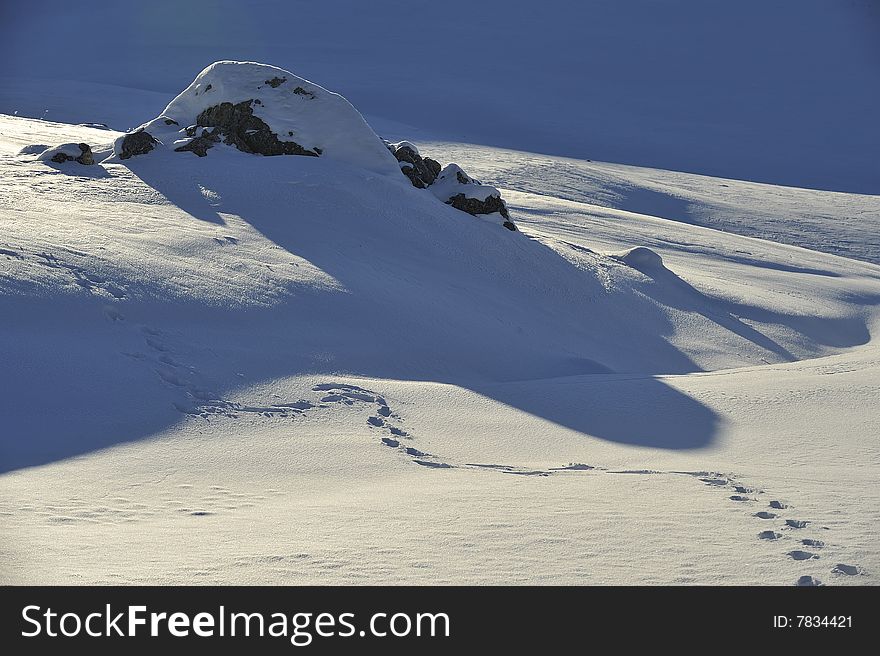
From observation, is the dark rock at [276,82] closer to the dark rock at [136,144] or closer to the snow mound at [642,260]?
the dark rock at [136,144]

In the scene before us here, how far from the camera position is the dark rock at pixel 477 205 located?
37.9 ft

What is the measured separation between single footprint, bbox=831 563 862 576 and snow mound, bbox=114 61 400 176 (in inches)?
327

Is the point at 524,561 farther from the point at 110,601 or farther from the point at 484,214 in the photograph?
the point at 484,214

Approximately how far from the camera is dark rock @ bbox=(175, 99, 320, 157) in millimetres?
11344

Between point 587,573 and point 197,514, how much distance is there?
1785 mm

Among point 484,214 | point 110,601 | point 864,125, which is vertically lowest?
point 110,601

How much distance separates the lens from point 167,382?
6133mm

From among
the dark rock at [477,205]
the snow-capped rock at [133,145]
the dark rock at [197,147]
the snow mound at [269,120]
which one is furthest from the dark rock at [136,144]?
the dark rock at [477,205]

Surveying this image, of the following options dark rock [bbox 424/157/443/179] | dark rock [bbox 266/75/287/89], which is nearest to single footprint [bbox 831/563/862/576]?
dark rock [bbox 424/157/443/179]

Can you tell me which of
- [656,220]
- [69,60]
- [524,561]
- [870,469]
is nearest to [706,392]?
[870,469]

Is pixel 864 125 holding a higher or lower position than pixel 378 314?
higher

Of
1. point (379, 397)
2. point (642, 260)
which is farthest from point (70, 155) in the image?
point (642, 260)

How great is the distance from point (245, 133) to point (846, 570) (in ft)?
29.8

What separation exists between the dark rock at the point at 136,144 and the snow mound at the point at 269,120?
158 mm
